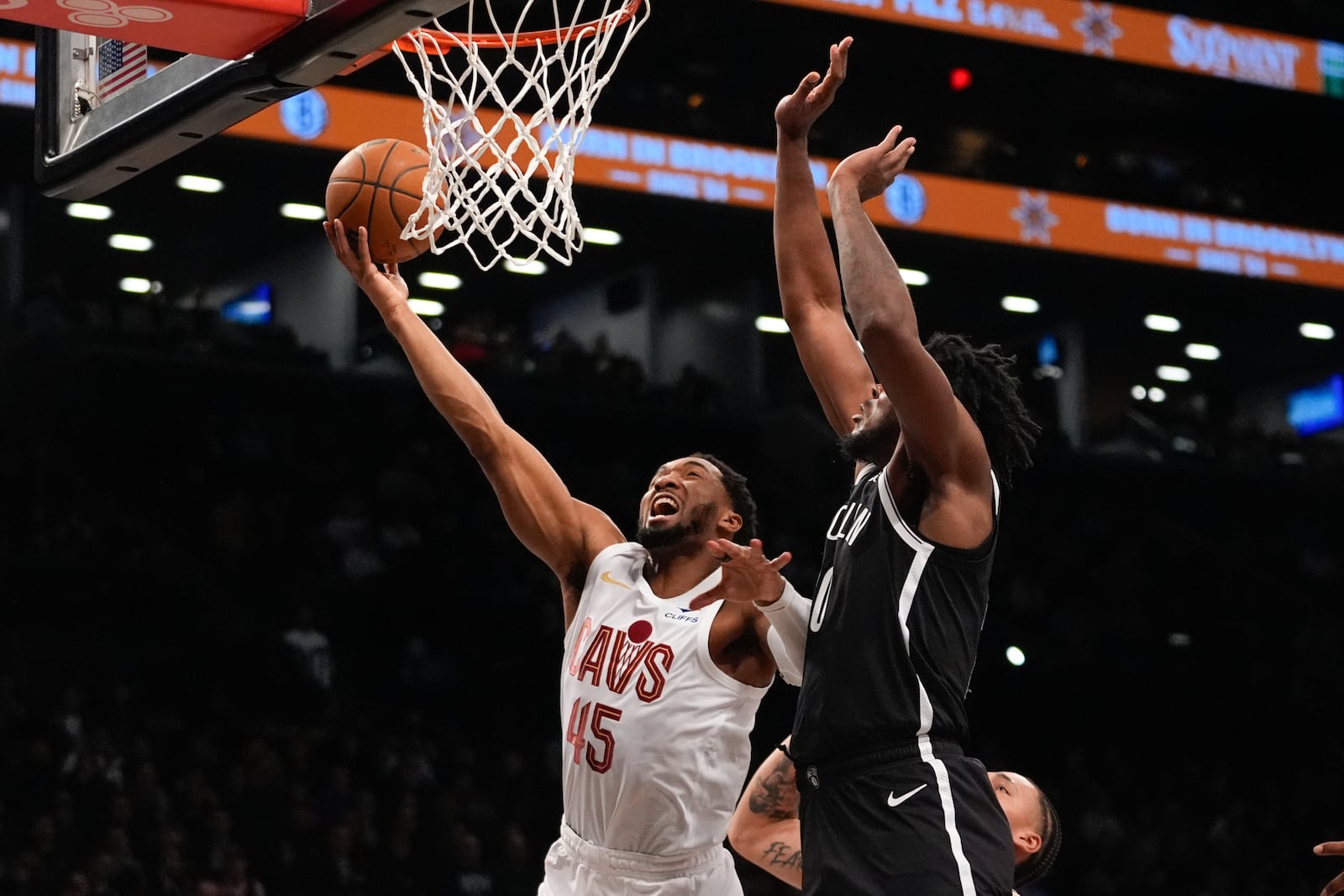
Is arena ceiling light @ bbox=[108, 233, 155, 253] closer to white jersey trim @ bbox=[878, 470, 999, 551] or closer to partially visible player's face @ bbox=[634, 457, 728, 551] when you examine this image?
partially visible player's face @ bbox=[634, 457, 728, 551]

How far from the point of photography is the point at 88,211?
16250 millimetres

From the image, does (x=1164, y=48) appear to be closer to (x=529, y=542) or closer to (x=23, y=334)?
(x=23, y=334)

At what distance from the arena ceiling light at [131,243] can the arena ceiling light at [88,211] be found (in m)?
0.68

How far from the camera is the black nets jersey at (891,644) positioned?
3.19 metres

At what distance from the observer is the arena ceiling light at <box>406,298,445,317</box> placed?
1680cm

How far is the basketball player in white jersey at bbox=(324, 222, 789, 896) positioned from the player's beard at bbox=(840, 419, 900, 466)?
760mm

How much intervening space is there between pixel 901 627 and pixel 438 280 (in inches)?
568

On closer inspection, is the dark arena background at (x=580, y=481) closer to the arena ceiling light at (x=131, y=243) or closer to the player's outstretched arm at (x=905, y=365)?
the arena ceiling light at (x=131, y=243)

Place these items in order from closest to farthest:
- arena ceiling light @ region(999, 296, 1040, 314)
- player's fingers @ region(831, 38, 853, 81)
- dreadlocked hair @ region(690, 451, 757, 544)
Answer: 1. player's fingers @ region(831, 38, 853, 81)
2. dreadlocked hair @ region(690, 451, 757, 544)
3. arena ceiling light @ region(999, 296, 1040, 314)

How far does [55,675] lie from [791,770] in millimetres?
8496

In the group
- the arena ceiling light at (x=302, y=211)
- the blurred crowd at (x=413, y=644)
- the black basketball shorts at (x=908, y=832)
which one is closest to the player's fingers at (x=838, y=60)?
the black basketball shorts at (x=908, y=832)

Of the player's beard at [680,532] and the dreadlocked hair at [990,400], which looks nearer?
the dreadlocked hair at [990,400]

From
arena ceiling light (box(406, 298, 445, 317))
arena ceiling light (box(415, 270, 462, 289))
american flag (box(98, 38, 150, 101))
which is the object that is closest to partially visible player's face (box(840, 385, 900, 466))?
american flag (box(98, 38, 150, 101))

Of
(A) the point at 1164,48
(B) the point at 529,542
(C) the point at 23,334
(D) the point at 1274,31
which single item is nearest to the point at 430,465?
(C) the point at 23,334
